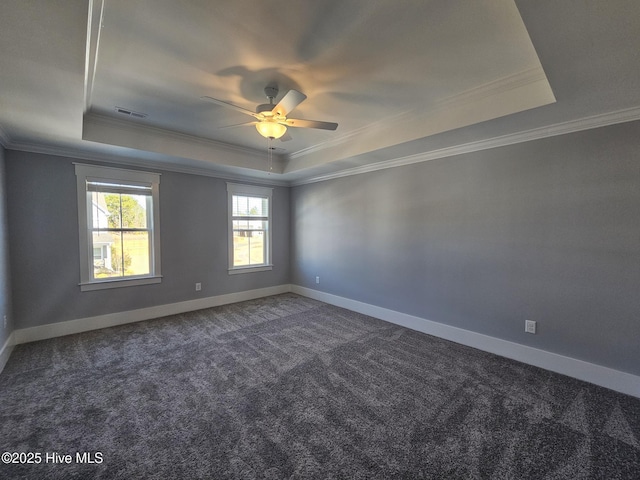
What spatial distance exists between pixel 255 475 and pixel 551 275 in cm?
322

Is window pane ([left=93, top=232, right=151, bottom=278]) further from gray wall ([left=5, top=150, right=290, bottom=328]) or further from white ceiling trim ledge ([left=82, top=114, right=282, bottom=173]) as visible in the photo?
white ceiling trim ledge ([left=82, top=114, right=282, bottom=173])

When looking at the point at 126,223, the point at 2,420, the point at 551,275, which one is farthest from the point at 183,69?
the point at 551,275

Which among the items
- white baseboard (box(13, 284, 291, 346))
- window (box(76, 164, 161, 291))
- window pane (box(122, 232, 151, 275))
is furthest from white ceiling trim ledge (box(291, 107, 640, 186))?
window pane (box(122, 232, 151, 275))

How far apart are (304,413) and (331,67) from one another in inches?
111

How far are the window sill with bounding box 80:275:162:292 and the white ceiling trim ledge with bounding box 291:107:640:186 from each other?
3817 mm

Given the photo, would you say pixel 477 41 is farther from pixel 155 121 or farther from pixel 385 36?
pixel 155 121

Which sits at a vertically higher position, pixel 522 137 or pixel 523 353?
pixel 522 137

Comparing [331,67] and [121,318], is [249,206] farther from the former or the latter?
[331,67]

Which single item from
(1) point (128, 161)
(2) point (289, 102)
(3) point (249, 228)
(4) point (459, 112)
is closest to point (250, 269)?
(3) point (249, 228)

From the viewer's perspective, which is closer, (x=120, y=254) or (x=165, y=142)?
(x=165, y=142)

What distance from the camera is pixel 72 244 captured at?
374 centimetres

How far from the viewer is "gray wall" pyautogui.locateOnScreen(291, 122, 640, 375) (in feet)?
8.23

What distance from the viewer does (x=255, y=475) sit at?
163cm

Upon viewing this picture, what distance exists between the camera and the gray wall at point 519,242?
251cm
